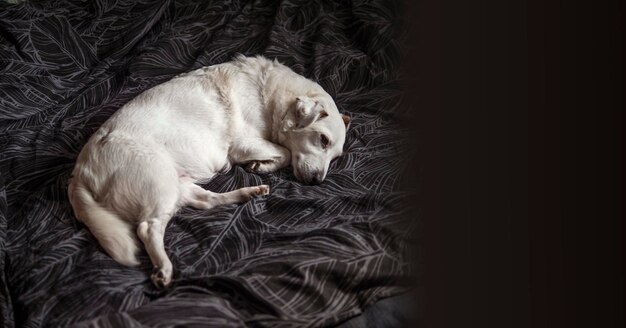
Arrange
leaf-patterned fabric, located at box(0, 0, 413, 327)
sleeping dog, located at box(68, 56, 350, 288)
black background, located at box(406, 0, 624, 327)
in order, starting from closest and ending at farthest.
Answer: black background, located at box(406, 0, 624, 327), leaf-patterned fabric, located at box(0, 0, 413, 327), sleeping dog, located at box(68, 56, 350, 288)

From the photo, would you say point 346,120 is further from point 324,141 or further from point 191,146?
point 191,146

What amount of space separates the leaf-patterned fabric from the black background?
0.19 metres

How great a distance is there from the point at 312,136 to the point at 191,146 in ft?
1.82

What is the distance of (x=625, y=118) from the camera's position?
239 mm

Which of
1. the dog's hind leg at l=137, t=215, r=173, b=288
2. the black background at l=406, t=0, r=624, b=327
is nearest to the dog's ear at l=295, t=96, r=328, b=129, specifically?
the dog's hind leg at l=137, t=215, r=173, b=288

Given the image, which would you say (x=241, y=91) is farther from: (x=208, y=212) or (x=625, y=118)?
(x=625, y=118)

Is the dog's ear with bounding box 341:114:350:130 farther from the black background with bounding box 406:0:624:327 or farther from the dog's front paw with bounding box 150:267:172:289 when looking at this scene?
the black background with bounding box 406:0:624:327

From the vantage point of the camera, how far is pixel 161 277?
1639 mm

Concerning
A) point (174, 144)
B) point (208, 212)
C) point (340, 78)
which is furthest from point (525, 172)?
point (340, 78)

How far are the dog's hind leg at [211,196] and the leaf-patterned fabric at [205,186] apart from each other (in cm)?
5

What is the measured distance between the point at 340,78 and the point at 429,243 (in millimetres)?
2661

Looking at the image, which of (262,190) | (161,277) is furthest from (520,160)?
(262,190)

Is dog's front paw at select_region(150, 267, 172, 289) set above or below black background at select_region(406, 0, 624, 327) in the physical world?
below

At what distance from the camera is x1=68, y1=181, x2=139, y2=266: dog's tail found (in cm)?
171
